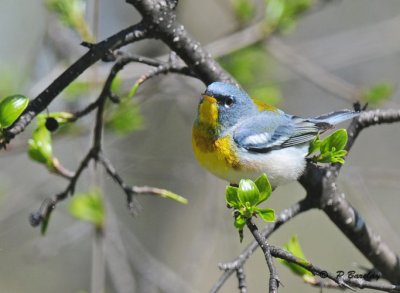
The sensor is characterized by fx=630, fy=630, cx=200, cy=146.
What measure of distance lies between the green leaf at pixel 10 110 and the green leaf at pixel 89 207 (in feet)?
4.40

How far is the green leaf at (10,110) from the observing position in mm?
1658

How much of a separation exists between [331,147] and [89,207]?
153 centimetres

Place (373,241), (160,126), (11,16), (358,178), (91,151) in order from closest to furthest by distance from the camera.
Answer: (91,151)
(373,241)
(358,178)
(160,126)
(11,16)

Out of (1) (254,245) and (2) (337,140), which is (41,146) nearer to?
(1) (254,245)

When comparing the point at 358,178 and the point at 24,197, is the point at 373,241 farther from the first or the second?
the point at 24,197

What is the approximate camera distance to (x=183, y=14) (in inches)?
184

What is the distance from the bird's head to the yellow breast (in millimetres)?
60

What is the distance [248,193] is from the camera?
1.60 metres

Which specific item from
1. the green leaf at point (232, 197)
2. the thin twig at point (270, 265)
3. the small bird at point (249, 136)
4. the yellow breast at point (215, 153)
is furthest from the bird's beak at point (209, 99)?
the thin twig at point (270, 265)

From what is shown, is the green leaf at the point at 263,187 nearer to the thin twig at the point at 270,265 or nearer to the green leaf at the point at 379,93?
the thin twig at the point at 270,265

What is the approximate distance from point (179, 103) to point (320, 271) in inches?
113

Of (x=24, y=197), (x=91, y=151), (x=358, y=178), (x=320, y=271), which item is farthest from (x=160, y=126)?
(x=320, y=271)

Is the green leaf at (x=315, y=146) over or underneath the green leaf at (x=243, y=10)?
underneath

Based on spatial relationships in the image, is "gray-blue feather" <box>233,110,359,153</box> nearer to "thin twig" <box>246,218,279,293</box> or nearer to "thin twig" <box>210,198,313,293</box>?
"thin twig" <box>210,198,313,293</box>
